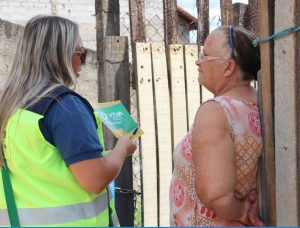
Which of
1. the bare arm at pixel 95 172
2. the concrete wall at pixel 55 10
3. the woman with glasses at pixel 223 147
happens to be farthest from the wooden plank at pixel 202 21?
the concrete wall at pixel 55 10

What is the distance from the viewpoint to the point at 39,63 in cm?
189

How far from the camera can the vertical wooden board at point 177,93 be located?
10.6ft

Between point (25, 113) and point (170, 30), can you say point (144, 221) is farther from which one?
point (25, 113)

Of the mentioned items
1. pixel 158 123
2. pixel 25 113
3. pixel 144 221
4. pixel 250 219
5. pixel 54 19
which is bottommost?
pixel 144 221

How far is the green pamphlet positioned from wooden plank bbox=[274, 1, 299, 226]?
74 centimetres

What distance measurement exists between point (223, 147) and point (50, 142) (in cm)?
65

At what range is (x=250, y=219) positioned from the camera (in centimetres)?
188

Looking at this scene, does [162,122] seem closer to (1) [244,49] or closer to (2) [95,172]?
(1) [244,49]

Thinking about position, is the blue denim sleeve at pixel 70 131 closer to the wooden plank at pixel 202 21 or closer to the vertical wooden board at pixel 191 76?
the vertical wooden board at pixel 191 76

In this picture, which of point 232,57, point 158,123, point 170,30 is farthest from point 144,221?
point 232,57

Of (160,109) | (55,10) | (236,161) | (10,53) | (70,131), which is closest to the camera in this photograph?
(70,131)

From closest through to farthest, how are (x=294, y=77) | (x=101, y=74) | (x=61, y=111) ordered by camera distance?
1. (x=294, y=77)
2. (x=61, y=111)
3. (x=101, y=74)

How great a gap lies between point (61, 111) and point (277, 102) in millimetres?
786

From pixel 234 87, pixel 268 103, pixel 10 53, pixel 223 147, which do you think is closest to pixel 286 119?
pixel 268 103
